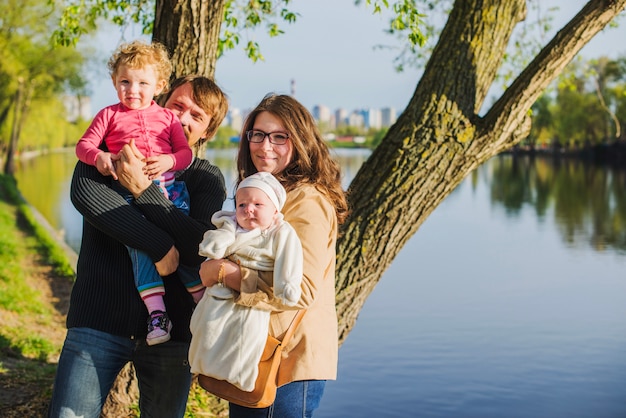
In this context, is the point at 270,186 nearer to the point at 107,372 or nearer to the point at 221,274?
the point at 221,274

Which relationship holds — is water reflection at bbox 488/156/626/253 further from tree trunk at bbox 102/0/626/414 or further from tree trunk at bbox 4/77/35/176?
tree trunk at bbox 4/77/35/176

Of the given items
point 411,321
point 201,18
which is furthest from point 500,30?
point 411,321

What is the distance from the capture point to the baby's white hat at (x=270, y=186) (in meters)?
2.33

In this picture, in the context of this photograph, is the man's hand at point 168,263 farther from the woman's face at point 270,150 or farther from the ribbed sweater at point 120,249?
the woman's face at point 270,150

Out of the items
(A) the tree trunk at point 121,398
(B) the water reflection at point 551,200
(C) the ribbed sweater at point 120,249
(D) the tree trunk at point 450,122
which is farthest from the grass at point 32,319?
(B) the water reflection at point 551,200

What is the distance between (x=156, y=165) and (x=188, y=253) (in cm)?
31

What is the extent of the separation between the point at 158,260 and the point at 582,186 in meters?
39.1

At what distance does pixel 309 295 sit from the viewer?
2316mm

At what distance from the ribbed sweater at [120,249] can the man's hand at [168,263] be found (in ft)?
0.06

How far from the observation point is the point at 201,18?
408 cm

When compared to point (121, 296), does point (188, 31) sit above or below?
above

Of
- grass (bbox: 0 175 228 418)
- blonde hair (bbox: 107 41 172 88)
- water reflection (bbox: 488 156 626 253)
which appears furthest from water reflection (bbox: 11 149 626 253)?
blonde hair (bbox: 107 41 172 88)

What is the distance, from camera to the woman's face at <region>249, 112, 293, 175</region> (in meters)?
2.49

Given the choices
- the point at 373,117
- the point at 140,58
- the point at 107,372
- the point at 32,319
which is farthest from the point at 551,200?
the point at 373,117
